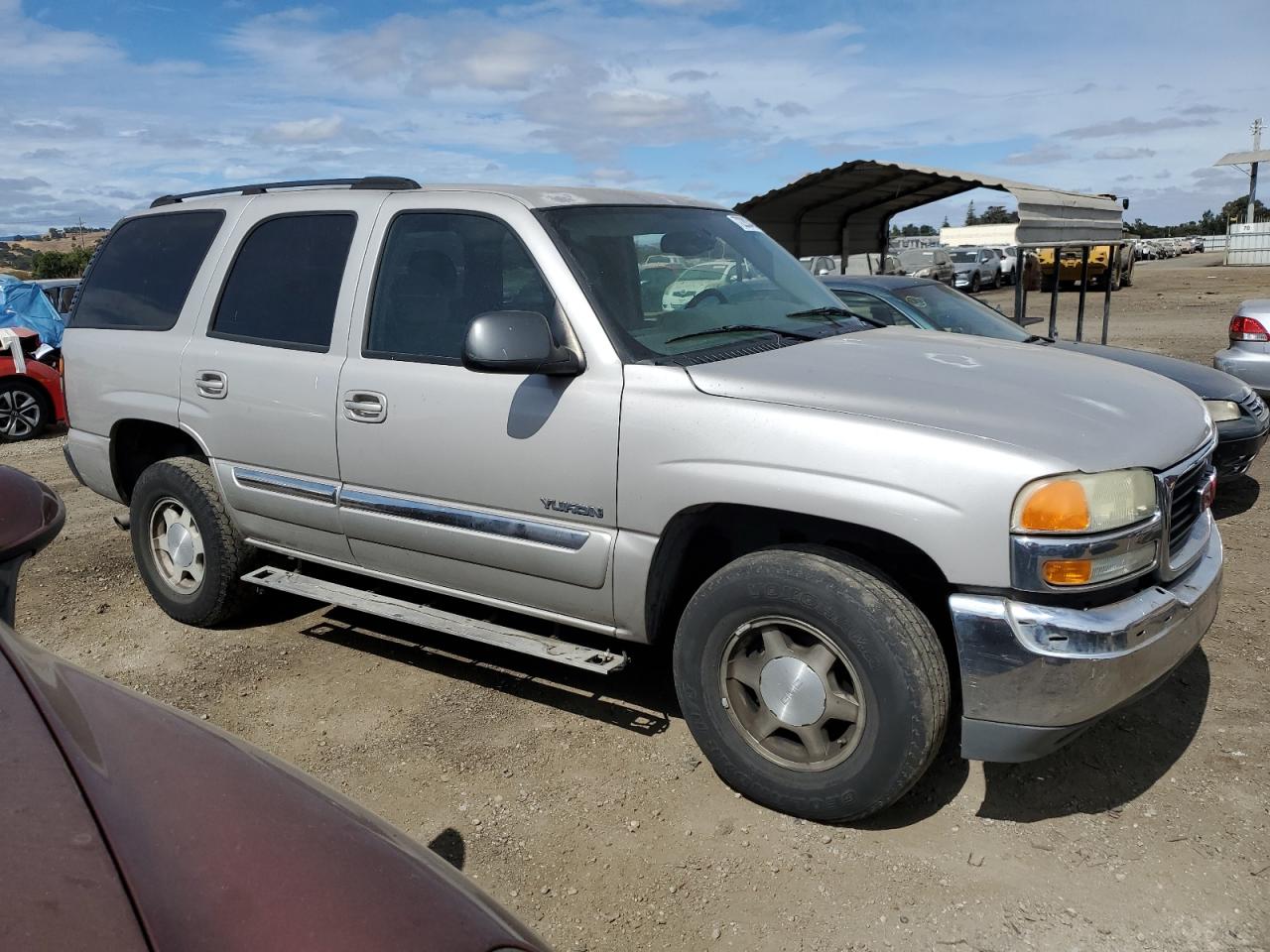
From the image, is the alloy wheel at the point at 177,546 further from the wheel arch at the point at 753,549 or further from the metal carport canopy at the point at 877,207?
the metal carport canopy at the point at 877,207

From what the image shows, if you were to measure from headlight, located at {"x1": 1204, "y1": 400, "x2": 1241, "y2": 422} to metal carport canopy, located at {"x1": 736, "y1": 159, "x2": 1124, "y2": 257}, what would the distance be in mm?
2718

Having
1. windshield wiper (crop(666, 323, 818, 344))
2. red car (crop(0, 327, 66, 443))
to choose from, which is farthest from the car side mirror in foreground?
red car (crop(0, 327, 66, 443))

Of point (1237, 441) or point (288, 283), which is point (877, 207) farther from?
point (288, 283)

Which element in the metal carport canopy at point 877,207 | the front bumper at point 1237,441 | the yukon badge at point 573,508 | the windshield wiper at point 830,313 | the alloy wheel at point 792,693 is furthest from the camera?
the metal carport canopy at point 877,207

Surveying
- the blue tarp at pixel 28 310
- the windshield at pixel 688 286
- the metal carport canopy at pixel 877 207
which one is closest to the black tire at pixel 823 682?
the windshield at pixel 688 286

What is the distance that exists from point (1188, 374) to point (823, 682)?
4845mm

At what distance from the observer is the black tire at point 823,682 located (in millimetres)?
2881

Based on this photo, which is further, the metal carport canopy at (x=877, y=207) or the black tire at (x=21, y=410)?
the black tire at (x=21, y=410)

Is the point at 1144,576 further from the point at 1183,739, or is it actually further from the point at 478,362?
the point at 478,362

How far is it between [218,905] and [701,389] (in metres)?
2.23

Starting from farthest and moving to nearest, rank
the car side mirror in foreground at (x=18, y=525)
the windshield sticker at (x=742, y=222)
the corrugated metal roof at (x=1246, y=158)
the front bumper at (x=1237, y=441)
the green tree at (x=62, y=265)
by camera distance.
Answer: the corrugated metal roof at (x=1246, y=158) < the green tree at (x=62, y=265) < the front bumper at (x=1237, y=441) < the windshield sticker at (x=742, y=222) < the car side mirror in foreground at (x=18, y=525)

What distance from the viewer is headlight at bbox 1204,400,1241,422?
6.22 m

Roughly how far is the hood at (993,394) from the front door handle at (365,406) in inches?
49.9

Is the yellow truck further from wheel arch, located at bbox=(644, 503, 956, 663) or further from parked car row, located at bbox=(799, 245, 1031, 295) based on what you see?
wheel arch, located at bbox=(644, 503, 956, 663)
